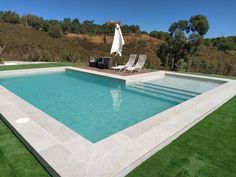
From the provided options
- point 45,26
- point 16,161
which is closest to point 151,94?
point 16,161

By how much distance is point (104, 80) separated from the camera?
885cm

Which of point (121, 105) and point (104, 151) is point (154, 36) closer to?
point (121, 105)

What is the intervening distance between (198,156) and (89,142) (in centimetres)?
170

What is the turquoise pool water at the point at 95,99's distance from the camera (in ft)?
14.6

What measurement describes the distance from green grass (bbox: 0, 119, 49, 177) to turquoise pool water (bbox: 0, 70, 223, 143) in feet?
4.20

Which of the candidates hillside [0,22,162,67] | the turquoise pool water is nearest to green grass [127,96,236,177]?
the turquoise pool water

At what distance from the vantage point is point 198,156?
2762 mm

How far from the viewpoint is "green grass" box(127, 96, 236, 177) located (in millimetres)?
2414

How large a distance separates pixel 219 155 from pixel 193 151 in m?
0.38

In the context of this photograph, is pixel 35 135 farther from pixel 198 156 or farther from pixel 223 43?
pixel 223 43

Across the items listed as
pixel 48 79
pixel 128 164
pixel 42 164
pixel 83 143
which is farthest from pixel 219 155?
pixel 48 79

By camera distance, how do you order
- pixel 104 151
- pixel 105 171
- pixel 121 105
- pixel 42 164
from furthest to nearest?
pixel 121 105 < pixel 104 151 < pixel 42 164 < pixel 105 171

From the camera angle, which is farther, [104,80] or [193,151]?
[104,80]

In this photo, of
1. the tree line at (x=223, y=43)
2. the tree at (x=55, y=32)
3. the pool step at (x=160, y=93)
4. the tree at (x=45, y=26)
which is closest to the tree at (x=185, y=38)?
the pool step at (x=160, y=93)
